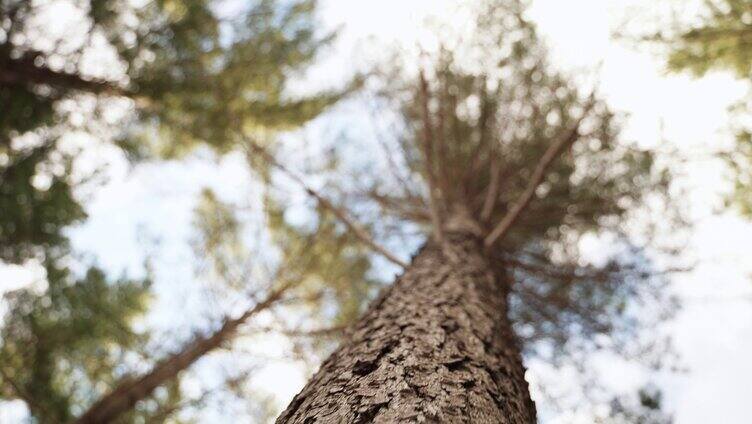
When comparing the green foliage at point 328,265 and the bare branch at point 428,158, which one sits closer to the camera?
the bare branch at point 428,158

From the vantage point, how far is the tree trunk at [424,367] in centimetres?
118

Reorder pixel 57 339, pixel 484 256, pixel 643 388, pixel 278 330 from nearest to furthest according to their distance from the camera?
pixel 484 256 → pixel 643 388 → pixel 278 330 → pixel 57 339

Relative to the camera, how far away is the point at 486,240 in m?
3.66

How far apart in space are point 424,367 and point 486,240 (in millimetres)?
2382

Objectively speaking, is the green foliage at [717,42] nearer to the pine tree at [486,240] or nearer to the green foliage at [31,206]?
the pine tree at [486,240]

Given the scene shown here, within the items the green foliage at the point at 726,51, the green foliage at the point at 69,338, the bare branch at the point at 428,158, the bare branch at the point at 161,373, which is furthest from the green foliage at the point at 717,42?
the green foliage at the point at 69,338

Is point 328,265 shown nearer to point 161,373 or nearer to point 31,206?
point 161,373

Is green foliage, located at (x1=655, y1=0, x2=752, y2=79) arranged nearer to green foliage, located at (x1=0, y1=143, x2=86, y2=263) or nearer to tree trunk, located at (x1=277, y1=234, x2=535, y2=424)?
tree trunk, located at (x1=277, y1=234, x2=535, y2=424)

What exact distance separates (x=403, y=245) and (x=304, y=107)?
2.29 meters

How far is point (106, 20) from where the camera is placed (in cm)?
546

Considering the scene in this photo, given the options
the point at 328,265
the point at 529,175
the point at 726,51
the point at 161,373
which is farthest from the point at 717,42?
the point at 161,373

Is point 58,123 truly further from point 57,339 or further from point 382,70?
point 382,70

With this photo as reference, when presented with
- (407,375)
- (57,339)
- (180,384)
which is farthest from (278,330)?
(407,375)

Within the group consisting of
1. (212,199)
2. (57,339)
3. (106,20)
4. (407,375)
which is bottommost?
(407,375)
